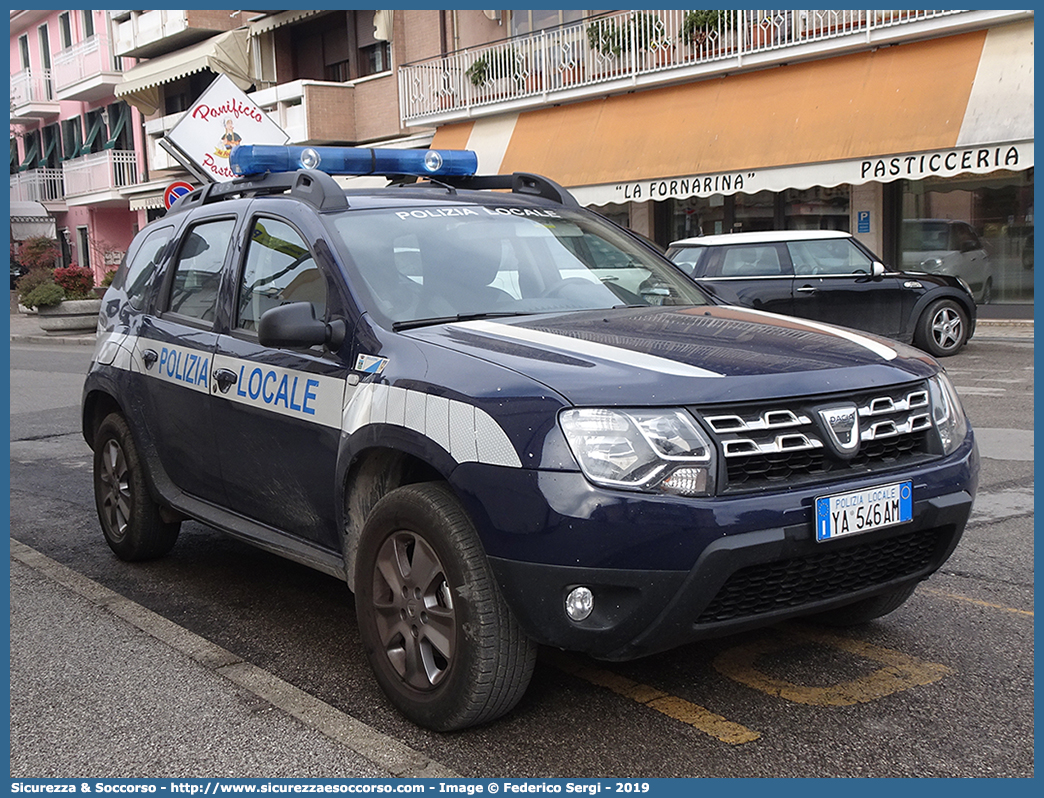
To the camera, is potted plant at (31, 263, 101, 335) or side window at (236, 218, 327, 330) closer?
side window at (236, 218, 327, 330)

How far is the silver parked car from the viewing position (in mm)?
17812

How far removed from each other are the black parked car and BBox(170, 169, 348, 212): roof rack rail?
8.77 meters

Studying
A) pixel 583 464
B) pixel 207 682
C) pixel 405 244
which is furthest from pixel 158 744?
pixel 405 244

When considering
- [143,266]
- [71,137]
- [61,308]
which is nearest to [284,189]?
[143,266]

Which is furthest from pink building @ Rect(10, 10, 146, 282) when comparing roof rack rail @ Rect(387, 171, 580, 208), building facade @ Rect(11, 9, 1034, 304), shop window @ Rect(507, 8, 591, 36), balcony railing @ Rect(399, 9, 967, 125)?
roof rack rail @ Rect(387, 171, 580, 208)

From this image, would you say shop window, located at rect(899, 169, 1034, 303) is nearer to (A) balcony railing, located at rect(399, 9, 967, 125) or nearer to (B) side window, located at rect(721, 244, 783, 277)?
(A) balcony railing, located at rect(399, 9, 967, 125)

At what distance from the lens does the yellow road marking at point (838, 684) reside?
3.68 metres

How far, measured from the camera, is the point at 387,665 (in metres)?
3.62

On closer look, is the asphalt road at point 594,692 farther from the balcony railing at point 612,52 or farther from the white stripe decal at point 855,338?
the balcony railing at point 612,52

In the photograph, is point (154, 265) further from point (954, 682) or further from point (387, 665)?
point (954, 682)

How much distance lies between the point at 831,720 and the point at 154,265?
3.78 metres

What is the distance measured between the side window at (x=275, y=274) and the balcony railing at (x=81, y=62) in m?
38.7

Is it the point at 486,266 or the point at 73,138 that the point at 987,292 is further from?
the point at 73,138

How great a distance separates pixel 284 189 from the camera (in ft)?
15.9
